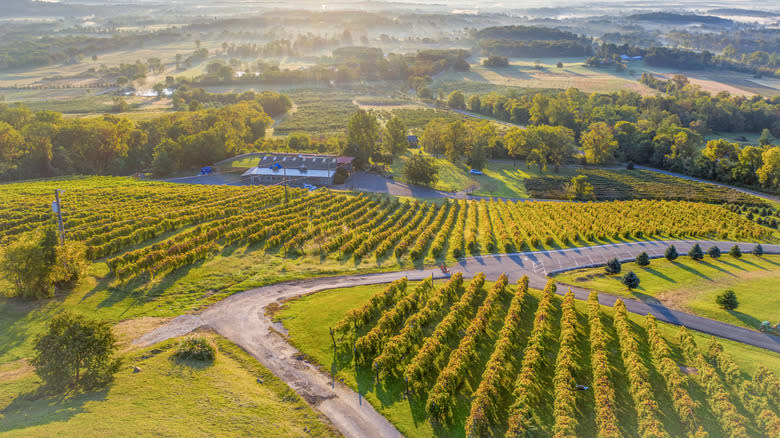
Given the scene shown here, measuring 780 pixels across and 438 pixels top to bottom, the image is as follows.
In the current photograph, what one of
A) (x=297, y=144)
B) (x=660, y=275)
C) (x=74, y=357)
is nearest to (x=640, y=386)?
(x=660, y=275)

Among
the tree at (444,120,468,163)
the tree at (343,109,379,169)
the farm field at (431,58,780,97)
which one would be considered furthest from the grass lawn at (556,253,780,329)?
the farm field at (431,58,780,97)

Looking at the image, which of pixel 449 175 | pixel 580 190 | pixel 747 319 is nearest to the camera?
pixel 747 319

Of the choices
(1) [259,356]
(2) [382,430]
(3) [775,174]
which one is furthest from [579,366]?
(3) [775,174]

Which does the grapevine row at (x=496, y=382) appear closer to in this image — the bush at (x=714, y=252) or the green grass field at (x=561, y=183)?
the bush at (x=714, y=252)

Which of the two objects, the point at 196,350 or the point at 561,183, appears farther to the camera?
the point at 561,183

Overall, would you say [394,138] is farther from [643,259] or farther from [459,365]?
[459,365]

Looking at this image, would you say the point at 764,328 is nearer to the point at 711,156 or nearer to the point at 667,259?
the point at 667,259
